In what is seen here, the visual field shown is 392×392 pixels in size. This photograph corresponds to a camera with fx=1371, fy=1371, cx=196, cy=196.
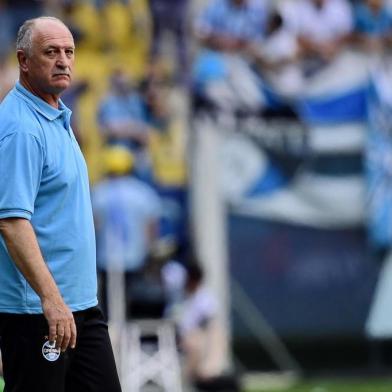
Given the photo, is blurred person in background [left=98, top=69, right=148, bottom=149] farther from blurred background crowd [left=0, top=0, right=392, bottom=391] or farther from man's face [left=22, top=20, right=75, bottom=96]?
man's face [left=22, top=20, right=75, bottom=96]

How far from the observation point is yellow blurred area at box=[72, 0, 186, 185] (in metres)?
13.2

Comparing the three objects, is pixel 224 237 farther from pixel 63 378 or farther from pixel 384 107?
pixel 63 378

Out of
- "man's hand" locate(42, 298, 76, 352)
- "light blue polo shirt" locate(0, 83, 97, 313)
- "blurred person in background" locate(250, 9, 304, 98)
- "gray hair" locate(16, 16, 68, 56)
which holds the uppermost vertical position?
"gray hair" locate(16, 16, 68, 56)

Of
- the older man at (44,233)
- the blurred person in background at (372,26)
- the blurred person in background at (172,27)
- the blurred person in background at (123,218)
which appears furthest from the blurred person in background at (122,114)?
the older man at (44,233)

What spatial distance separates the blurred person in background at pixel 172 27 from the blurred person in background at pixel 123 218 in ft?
3.53

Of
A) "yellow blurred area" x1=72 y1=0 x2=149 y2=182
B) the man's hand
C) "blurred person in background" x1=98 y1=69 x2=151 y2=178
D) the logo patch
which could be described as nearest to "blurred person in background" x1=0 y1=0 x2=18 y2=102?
"yellow blurred area" x1=72 y1=0 x2=149 y2=182

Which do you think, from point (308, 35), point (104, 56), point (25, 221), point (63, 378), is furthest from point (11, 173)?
point (308, 35)

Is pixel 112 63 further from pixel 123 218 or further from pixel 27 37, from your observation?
pixel 27 37

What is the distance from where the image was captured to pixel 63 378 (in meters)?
4.78

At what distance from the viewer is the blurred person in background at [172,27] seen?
13.4 meters

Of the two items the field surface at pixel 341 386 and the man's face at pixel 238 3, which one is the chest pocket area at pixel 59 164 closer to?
the field surface at pixel 341 386

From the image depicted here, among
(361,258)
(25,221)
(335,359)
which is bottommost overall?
(335,359)

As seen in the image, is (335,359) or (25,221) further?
(335,359)

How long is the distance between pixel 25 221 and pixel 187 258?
8725mm
